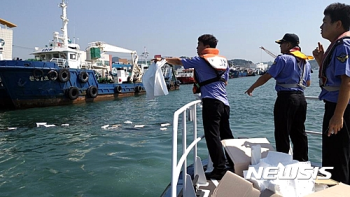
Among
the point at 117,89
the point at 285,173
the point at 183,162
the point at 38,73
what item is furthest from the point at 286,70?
the point at 117,89

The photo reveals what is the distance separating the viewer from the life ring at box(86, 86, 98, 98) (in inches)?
858

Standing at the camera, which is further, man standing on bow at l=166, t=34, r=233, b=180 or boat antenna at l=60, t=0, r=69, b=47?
boat antenna at l=60, t=0, r=69, b=47

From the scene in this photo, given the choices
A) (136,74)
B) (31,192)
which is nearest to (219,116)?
(31,192)

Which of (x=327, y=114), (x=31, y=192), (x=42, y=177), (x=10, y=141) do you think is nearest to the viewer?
(x=327, y=114)

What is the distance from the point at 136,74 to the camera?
1262 inches

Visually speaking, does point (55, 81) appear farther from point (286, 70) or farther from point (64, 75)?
point (286, 70)

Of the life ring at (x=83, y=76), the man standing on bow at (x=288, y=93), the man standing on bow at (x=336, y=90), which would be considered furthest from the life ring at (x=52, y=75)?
the man standing on bow at (x=336, y=90)

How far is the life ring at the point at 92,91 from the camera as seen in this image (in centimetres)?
2180

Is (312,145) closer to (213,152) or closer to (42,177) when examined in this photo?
(213,152)

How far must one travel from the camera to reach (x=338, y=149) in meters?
2.13

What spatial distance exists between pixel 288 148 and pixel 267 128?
7.01m

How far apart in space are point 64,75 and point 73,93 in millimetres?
1479

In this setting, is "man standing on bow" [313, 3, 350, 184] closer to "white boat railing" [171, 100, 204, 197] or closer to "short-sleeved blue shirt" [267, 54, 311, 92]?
"short-sleeved blue shirt" [267, 54, 311, 92]

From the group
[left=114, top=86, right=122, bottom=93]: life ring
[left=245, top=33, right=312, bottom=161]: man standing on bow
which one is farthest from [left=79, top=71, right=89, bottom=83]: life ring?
[left=245, top=33, right=312, bottom=161]: man standing on bow
